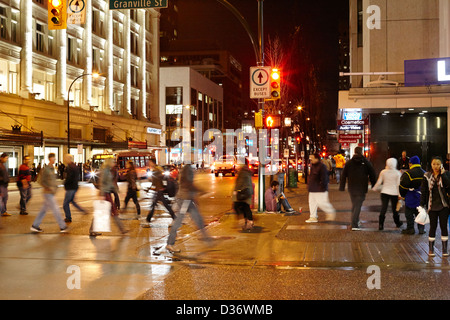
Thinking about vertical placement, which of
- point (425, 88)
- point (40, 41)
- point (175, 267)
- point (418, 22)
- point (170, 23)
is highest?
point (170, 23)

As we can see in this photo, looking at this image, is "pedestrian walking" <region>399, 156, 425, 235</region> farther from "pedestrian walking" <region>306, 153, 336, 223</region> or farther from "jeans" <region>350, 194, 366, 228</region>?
Answer: "pedestrian walking" <region>306, 153, 336, 223</region>

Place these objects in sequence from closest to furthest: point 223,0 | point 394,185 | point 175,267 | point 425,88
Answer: point 175,267
point 394,185
point 223,0
point 425,88

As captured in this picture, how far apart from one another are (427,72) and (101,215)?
16580mm

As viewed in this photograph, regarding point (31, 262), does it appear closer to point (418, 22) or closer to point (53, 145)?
point (418, 22)

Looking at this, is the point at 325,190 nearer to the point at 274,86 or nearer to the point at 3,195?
the point at 274,86

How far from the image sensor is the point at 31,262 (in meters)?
9.24

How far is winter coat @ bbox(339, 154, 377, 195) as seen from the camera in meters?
12.5

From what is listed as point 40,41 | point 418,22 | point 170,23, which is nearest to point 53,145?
point 40,41

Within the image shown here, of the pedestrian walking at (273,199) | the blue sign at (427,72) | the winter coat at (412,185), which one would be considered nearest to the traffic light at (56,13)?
the pedestrian walking at (273,199)

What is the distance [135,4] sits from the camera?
602 inches

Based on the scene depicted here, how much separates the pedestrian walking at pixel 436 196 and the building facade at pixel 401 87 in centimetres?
1456

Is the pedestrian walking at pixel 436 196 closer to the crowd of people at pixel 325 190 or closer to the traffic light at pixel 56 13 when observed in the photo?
the crowd of people at pixel 325 190
